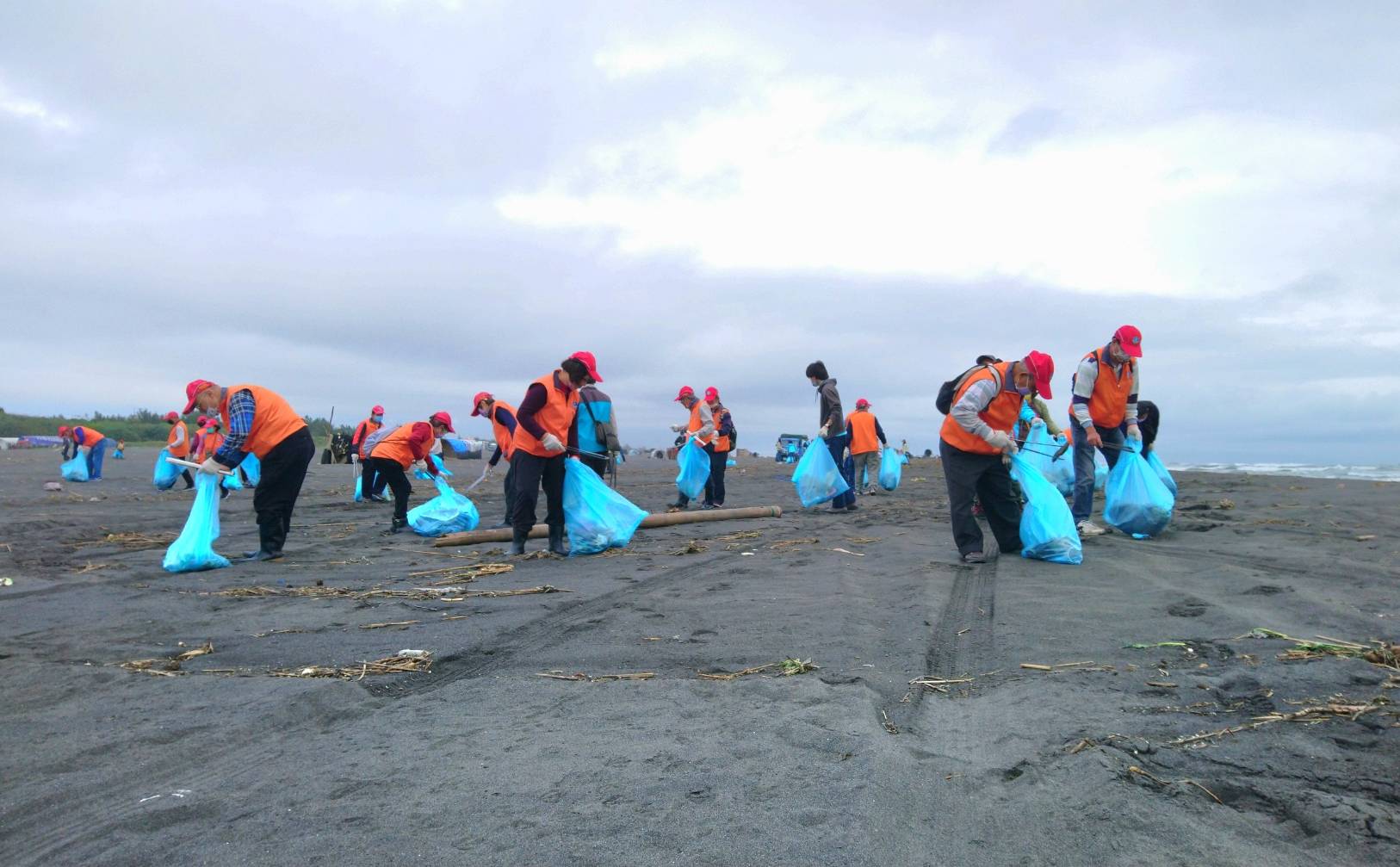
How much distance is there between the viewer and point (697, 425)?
1141 centimetres

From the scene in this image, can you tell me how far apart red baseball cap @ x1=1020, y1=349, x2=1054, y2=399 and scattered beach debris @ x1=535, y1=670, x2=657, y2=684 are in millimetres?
3832

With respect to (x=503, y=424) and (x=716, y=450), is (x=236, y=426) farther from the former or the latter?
(x=716, y=450)

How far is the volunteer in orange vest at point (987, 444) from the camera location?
608 cm

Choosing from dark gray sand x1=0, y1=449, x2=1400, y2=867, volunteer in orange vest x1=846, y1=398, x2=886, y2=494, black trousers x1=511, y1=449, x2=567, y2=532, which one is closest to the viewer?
dark gray sand x1=0, y1=449, x2=1400, y2=867

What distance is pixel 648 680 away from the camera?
11.0 feet

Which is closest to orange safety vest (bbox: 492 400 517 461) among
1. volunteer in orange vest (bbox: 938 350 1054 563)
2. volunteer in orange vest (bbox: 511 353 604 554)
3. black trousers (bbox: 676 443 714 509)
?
volunteer in orange vest (bbox: 511 353 604 554)

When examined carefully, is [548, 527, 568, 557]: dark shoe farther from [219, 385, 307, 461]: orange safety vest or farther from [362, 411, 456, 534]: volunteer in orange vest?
[362, 411, 456, 534]: volunteer in orange vest

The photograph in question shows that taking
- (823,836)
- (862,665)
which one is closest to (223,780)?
(823,836)

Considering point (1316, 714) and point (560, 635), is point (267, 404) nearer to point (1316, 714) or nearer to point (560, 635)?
point (560, 635)

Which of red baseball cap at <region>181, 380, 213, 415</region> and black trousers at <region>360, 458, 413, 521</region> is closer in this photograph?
red baseball cap at <region>181, 380, 213, 415</region>

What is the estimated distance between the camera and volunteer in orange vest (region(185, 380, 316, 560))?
6.99 metres

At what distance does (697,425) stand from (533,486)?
14.7 feet

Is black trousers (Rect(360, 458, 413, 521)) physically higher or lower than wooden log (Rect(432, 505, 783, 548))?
higher

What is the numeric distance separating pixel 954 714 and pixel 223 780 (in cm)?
228
